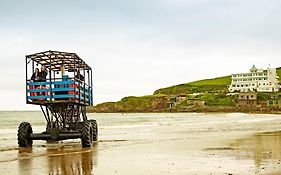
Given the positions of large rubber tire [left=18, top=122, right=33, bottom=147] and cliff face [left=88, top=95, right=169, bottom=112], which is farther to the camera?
cliff face [left=88, top=95, right=169, bottom=112]

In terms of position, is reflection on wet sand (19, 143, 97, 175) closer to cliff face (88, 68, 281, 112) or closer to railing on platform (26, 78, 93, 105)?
railing on platform (26, 78, 93, 105)

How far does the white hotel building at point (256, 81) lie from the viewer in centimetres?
15350

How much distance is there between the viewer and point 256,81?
15575 centimetres

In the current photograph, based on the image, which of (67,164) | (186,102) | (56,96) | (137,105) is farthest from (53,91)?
(137,105)

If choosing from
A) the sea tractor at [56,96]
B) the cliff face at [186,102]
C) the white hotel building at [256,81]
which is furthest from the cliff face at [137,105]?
the sea tractor at [56,96]

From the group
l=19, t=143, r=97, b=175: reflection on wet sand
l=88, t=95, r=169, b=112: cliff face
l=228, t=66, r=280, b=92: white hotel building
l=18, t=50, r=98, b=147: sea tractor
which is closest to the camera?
l=19, t=143, r=97, b=175: reflection on wet sand

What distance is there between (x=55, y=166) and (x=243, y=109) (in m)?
120

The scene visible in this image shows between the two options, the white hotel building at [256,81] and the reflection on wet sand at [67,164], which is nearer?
the reflection on wet sand at [67,164]

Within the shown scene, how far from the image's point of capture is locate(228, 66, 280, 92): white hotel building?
154m

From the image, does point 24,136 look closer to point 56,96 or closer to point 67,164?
point 56,96

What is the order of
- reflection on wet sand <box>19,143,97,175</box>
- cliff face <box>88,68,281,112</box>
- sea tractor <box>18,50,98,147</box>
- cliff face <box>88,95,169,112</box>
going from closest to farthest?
reflection on wet sand <box>19,143,97,175</box>
sea tractor <box>18,50,98,147</box>
cliff face <box>88,68,281,112</box>
cliff face <box>88,95,169,112</box>

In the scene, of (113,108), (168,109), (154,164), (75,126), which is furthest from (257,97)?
(154,164)

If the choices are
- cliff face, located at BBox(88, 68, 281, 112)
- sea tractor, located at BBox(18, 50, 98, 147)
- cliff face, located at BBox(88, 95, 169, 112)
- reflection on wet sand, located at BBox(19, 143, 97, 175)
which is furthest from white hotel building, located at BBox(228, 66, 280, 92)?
reflection on wet sand, located at BBox(19, 143, 97, 175)

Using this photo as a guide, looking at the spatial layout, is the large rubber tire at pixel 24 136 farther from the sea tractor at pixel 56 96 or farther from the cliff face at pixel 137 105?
the cliff face at pixel 137 105
